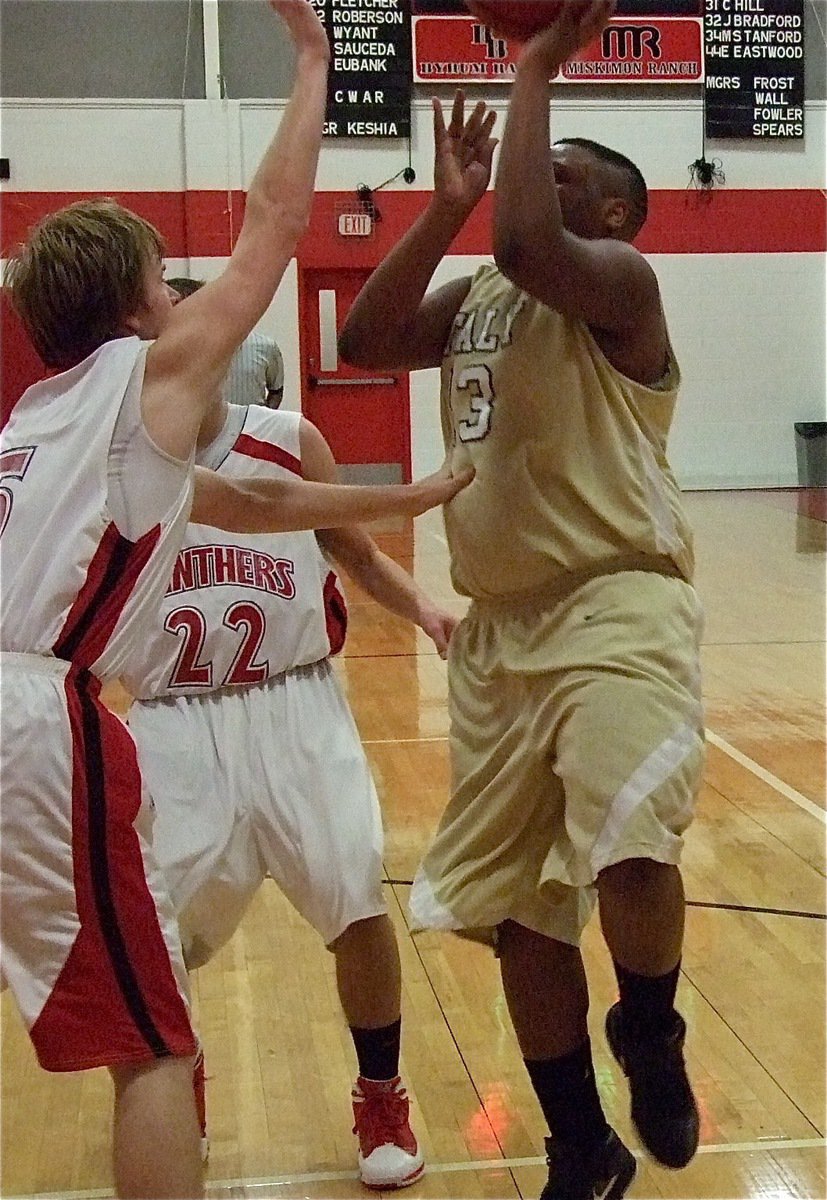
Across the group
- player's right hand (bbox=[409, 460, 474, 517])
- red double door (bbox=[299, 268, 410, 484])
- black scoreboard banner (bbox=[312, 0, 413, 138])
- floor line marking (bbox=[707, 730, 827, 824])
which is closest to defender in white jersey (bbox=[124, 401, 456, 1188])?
player's right hand (bbox=[409, 460, 474, 517])

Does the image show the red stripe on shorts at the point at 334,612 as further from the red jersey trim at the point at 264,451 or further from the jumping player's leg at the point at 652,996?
the jumping player's leg at the point at 652,996

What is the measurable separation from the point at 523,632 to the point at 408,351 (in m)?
0.58

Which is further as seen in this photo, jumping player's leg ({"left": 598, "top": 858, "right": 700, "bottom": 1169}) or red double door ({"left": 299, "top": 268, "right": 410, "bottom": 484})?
red double door ({"left": 299, "top": 268, "right": 410, "bottom": 484})

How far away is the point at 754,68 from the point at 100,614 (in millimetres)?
13423

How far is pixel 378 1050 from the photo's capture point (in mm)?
2684

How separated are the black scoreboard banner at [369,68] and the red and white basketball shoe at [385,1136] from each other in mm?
11509

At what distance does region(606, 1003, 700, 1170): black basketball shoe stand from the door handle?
39.6ft

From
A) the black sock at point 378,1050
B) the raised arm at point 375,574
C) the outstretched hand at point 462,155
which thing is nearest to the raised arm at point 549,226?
the outstretched hand at point 462,155

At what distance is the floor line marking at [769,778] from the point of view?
4.59m

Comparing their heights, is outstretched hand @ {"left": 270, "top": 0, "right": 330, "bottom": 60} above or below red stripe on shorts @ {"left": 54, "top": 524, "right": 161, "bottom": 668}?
above

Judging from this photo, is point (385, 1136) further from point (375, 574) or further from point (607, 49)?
point (607, 49)

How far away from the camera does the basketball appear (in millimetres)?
2275

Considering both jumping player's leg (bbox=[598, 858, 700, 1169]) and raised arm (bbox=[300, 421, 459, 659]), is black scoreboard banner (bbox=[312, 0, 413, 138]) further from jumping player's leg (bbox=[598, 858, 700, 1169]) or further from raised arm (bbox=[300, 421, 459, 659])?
jumping player's leg (bbox=[598, 858, 700, 1169])

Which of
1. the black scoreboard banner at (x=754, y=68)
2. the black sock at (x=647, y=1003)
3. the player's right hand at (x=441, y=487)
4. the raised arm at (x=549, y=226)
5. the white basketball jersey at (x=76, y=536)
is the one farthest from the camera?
the black scoreboard banner at (x=754, y=68)
